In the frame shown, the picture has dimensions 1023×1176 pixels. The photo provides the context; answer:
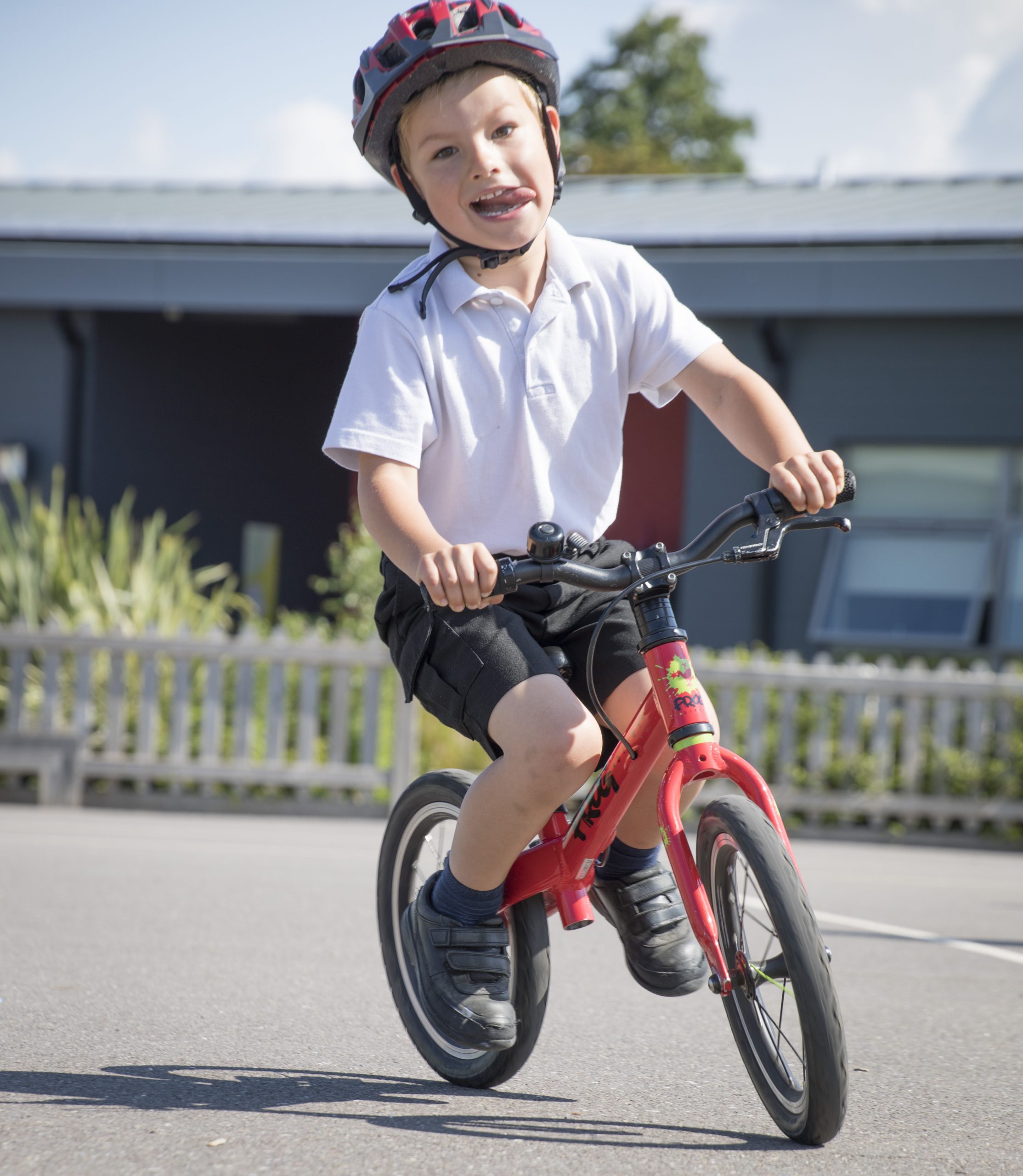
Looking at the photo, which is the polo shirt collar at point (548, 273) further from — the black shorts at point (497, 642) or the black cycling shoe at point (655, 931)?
the black cycling shoe at point (655, 931)

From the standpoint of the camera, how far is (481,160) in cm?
279

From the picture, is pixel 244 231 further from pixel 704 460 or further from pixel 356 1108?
pixel 356 1108

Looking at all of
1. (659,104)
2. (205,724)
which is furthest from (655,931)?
(659,104)

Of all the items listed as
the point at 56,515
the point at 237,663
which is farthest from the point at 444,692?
the point at 56,515

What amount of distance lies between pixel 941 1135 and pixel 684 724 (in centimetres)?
95

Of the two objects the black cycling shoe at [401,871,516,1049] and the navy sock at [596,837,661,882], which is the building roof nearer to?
the navy sock at [596,837,661,882]

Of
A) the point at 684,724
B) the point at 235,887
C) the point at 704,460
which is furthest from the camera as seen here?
the point at 704,460

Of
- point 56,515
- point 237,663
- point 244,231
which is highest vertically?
point 244,231

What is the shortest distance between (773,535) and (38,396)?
11859 millimetres

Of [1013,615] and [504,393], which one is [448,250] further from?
[1013,615]

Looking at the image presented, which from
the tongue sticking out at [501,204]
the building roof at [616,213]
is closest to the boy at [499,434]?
the tongue sticking out at [501,204]

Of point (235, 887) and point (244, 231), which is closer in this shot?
point (235, 887)

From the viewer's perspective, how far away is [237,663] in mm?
8719

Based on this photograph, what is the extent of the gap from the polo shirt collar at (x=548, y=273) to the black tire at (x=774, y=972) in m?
1.13
